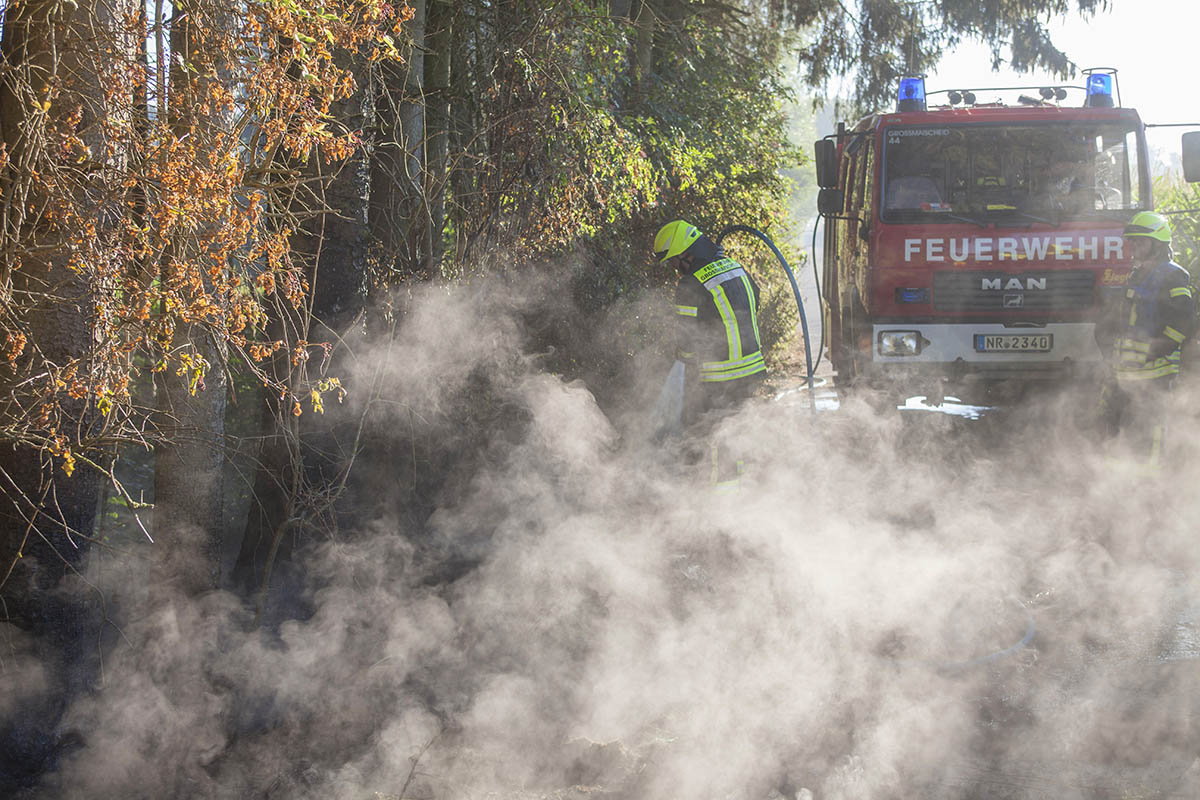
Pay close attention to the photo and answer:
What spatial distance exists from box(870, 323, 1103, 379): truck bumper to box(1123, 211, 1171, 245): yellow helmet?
Result: 0.88 m

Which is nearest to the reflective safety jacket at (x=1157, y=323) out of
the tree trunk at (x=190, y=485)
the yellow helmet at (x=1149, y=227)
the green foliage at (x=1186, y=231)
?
the yellow helmet at (x=1149, y=227)

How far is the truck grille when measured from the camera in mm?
7883

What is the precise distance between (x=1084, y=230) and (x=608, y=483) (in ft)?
14.3

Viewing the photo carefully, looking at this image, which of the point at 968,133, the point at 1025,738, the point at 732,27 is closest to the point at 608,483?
the point at 1025,738

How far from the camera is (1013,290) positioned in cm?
793

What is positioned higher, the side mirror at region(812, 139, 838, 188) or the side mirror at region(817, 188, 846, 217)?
the side mirror at region(812, 139, 838, 188)

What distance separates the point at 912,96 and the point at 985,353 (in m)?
2.18

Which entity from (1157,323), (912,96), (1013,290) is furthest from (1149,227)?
(912,96)

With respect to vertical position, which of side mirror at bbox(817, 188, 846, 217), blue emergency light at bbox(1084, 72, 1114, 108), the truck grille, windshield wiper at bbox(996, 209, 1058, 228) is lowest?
the truck grille

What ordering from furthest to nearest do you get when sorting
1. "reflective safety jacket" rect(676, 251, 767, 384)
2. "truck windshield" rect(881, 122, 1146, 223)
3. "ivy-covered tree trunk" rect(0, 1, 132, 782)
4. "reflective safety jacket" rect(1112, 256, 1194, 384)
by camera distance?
1. "truck windshield" rect(881, 122, 1146, 223)
2. "reflective safety jacket" rect(1112, 256, 1194, 384)
3. "reflective safety jacket" rect(676, 251, 767, 384)
4. "ivy-covered tree trunk" rect(0, 1, 132, 782)

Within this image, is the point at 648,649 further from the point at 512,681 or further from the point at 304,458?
the point at 304,458

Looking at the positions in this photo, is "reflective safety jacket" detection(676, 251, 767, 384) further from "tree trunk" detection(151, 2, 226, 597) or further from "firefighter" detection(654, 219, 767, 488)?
"tree trunk" detection(151, 2, 226, 597)

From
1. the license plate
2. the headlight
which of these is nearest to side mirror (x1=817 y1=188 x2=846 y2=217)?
the headlight

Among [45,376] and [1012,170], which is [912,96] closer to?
[1012,170]
